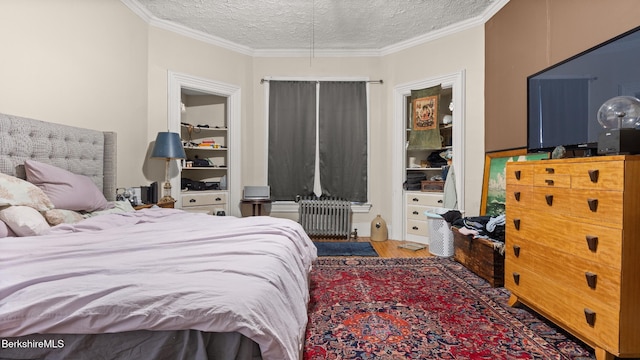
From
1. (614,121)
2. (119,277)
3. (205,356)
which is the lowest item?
(205,356)

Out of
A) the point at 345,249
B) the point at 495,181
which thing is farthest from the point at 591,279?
the point at 345,249

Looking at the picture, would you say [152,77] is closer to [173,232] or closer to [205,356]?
[173,232]

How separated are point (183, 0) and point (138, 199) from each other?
2112 mm

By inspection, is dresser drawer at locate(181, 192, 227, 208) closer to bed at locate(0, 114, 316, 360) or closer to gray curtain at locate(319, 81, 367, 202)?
gray curtain at locate(319, 81, 367, 202)

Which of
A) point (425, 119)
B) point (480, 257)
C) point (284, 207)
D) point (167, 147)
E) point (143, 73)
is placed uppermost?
point (143, 73)

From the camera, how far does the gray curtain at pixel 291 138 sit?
4590mm

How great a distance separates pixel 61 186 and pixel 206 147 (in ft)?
7.30

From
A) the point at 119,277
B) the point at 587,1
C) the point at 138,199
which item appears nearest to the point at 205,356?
the point at 119,277

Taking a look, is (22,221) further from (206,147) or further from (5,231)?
(206,147)

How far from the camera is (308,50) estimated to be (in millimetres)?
4543

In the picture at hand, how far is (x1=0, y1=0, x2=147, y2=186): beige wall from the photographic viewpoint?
2281 millimetres

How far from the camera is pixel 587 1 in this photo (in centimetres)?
227

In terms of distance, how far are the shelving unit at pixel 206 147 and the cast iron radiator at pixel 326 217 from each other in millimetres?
1097

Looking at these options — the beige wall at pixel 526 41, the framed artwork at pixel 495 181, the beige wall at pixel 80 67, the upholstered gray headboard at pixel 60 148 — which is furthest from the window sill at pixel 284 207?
the beige wall at pixel 526 41
